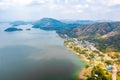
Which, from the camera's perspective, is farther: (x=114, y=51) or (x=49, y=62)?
(x=114, y=51)

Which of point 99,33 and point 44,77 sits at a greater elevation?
point 99,33

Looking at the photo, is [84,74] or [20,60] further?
[20,60]

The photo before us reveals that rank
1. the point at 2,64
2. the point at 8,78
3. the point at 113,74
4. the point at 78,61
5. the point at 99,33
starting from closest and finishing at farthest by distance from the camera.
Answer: the point at 8,78 → the point at 113,74 → the point at 2,64 → the point at 78,61 → the point at 99,33

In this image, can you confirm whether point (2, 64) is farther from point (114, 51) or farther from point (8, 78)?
point (114, 51)

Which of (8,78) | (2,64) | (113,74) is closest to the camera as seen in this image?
(8,78)

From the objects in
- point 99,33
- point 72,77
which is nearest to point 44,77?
point 72,77

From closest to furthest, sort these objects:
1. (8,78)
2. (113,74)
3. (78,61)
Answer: (8,78)
(113,74)
(78,61)

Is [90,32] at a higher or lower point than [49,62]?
higher

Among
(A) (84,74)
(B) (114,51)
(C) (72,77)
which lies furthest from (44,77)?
(B) (114,51)

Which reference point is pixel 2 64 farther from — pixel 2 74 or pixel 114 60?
pixel 114 60
